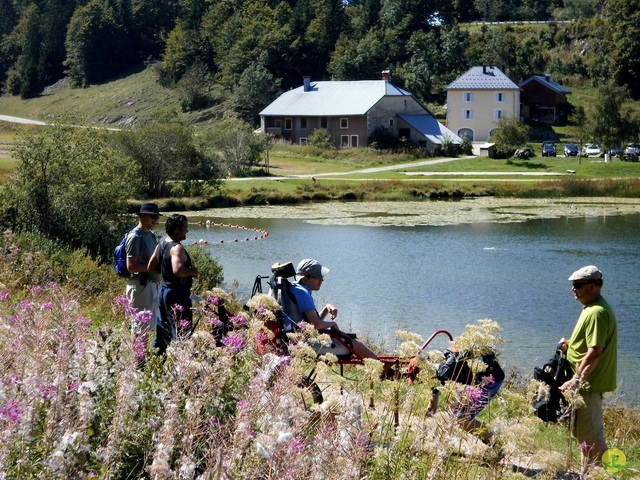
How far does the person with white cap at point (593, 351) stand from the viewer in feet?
→ 23.3

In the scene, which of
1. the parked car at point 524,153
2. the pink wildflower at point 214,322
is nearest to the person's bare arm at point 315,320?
the pink wildflower at point 214,322

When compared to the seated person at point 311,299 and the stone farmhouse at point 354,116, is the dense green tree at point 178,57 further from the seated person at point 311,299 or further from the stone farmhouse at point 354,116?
the seated person at point 311,299

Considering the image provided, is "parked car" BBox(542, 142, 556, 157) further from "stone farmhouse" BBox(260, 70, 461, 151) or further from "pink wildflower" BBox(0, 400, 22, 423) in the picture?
"pink wildflower" BBox(0, 400, 22, 423)

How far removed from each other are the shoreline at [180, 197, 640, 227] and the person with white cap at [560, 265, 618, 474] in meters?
31.5

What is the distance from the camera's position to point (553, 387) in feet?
23.2

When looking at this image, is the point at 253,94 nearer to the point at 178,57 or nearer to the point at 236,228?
the point at 178,57

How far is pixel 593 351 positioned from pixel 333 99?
252 feet

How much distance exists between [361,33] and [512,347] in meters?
95.1

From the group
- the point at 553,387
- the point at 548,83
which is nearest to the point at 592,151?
the point at 548,83

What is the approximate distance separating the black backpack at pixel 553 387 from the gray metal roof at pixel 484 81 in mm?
77743

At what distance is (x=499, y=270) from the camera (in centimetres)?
2780

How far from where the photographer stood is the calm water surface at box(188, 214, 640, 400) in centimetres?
1925

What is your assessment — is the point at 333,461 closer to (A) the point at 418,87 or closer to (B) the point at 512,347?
(B) the point at 512,347

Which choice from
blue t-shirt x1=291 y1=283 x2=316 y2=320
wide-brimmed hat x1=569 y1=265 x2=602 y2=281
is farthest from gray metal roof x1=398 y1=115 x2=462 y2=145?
wide-brimmed hat x1=569 y1=265 x2=602 y2=281
